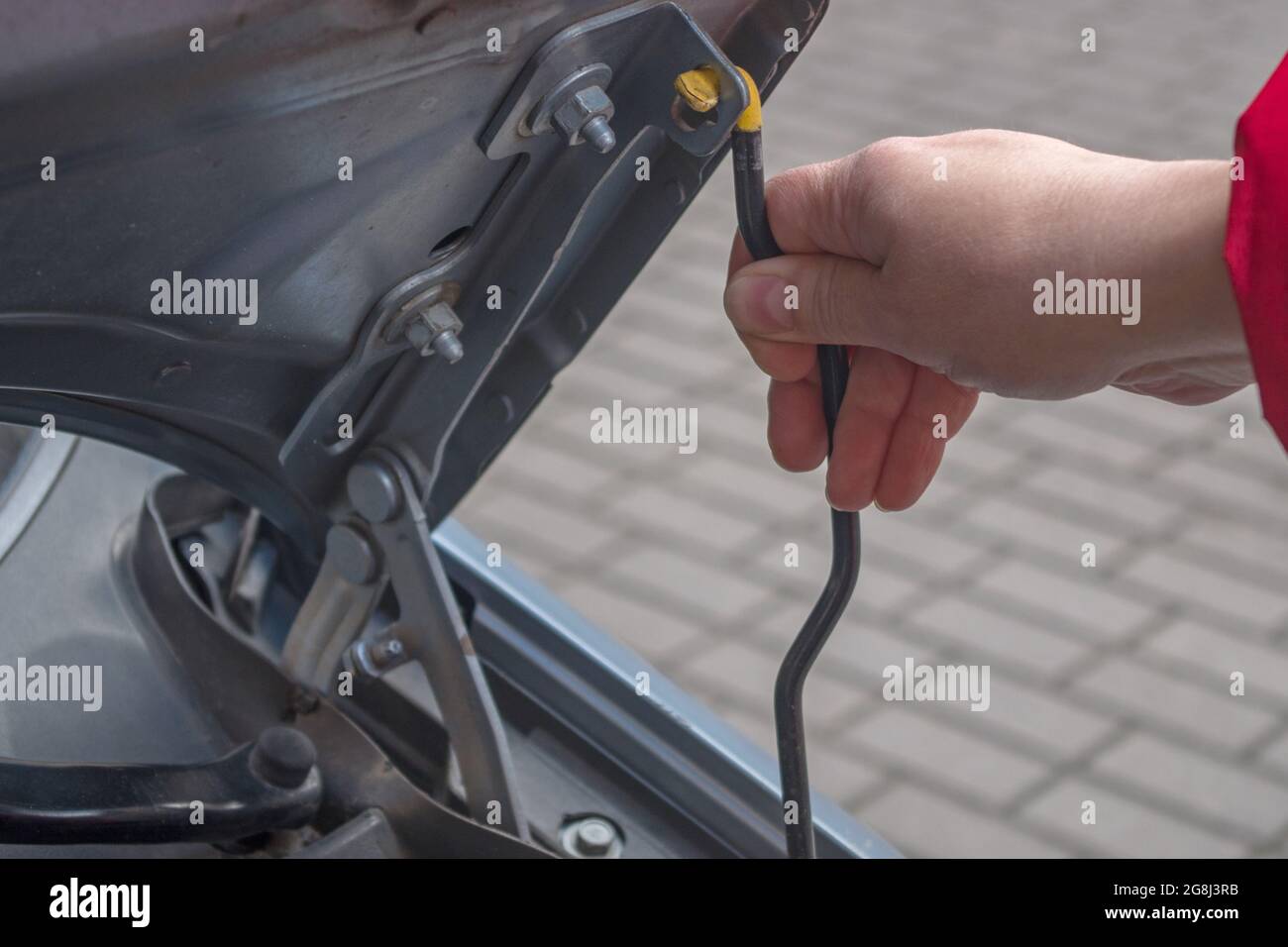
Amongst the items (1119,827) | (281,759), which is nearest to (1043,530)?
(1119,827)

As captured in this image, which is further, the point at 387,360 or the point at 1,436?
the point at 1,436

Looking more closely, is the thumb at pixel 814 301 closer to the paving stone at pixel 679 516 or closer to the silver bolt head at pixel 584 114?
the silver bolt head at pixel 584 114

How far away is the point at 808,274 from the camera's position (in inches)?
47.4

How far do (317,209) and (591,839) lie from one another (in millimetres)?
667

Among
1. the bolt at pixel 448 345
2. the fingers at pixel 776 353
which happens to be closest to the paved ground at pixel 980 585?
the fingers at pixel 776 353

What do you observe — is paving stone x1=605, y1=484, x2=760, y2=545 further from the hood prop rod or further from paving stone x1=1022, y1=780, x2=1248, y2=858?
the hood prop rod

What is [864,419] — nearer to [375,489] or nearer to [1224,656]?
[375,489]

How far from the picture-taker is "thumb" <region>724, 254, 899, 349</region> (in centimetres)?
118

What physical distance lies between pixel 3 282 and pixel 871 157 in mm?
621

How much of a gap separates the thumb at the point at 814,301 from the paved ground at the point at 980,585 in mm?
1588
